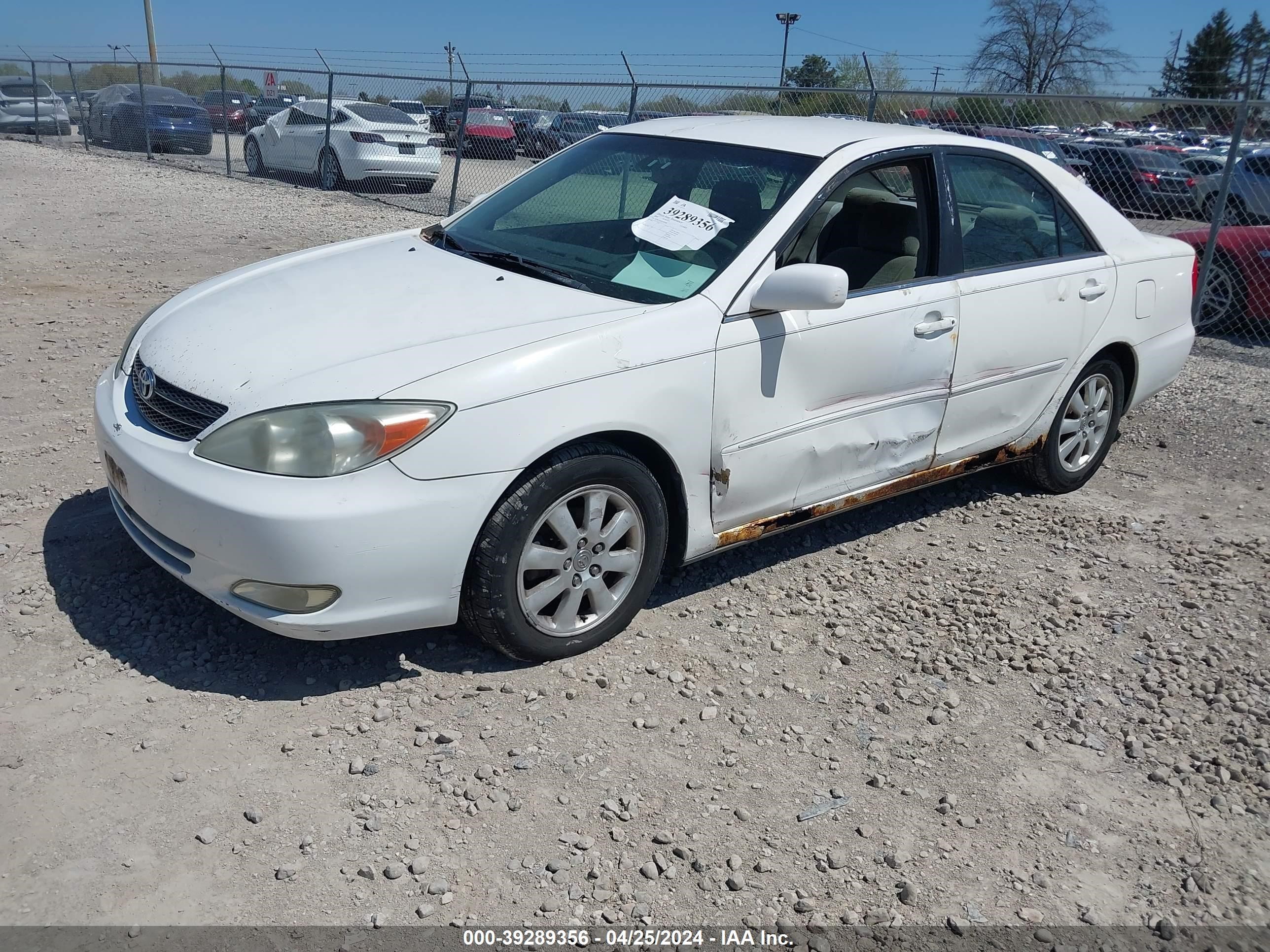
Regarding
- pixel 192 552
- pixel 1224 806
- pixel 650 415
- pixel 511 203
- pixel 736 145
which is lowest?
pixel 1224 806

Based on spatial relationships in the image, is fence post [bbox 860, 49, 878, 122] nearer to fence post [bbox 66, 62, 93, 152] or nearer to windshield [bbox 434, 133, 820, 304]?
windshield [bbox 434, 133, 820, 304]

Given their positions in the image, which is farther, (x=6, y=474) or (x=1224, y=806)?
(x=6, y=474)

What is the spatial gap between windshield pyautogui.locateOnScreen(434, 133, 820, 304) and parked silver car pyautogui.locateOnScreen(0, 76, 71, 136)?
25207 millimetres

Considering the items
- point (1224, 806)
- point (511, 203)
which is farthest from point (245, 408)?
point (1224, 806)

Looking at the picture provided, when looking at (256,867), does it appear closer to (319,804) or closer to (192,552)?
(319,804)

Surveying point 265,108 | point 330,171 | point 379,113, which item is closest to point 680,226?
point 379,113

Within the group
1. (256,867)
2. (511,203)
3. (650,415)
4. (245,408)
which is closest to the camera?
(256,867)

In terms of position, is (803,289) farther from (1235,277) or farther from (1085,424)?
(1235,277)

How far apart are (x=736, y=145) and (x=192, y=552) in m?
2.54

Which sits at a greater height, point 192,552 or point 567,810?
point 192,552

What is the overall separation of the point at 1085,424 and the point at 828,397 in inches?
79.3

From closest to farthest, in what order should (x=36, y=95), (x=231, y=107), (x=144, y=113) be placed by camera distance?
(x=144, y=113) < (x=231, y=107) < (x=36, y=95)

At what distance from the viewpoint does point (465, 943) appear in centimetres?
248

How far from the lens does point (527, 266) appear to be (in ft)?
13.0
